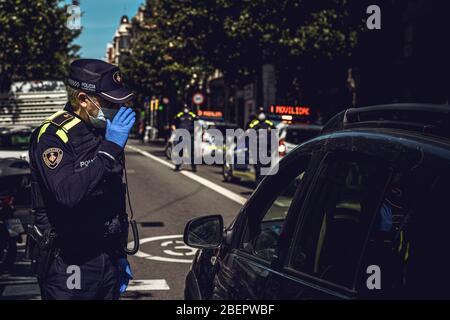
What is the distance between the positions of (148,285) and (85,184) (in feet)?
14.2

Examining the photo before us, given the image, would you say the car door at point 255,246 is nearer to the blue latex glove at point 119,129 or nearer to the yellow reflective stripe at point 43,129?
the blue latex glove at point 119,129

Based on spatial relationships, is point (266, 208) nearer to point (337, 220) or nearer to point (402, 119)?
point (337, 220)

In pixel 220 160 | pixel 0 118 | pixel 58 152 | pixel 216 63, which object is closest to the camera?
pixel 58 152

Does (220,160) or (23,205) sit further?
(220,160)

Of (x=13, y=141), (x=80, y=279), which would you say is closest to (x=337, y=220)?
(x=80, y=279)

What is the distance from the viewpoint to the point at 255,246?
3.46 meters

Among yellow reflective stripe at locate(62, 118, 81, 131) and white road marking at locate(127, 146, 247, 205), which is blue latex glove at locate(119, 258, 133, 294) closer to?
yellow reflective stripe at locate(62, 118, 81, 131)

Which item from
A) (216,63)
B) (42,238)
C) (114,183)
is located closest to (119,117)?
(114,183)

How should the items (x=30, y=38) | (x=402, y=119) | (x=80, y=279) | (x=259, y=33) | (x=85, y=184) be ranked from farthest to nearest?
(x=30, y=38), (x=259, y=33), (x=80, y=279), (x=85, y=184), (x=402, y=119)

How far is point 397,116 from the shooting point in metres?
2.87

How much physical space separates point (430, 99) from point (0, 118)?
A: 13984 mm

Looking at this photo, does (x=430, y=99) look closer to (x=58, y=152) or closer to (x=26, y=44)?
(x=26, y=44)

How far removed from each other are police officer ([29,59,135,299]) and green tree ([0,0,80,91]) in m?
28.1
